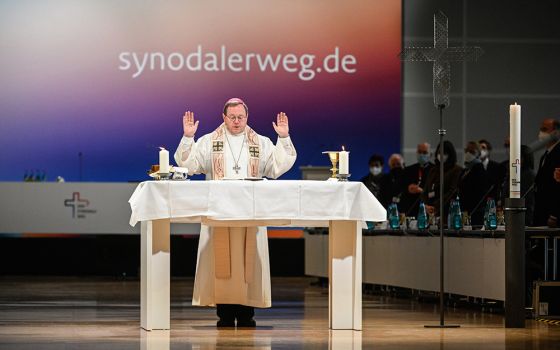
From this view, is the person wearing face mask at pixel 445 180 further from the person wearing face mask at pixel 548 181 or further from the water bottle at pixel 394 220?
the person wearing face mask at pixel 548 181

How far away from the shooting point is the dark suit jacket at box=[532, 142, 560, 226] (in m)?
8.96

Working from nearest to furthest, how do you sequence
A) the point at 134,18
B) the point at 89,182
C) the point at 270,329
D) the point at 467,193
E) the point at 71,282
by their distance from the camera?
1. the point at 270,329
2. the point at 467,193
3. the point at 71,282
4. the point at 89,182
5. the point at 134,18

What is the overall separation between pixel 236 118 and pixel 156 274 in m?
1.23

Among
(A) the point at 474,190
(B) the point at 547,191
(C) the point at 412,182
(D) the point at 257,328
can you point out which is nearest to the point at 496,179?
(A) the point at 474,190

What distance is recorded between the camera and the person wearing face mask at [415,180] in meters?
11.5

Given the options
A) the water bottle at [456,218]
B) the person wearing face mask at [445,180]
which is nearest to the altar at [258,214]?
the water bottle at [456,218]

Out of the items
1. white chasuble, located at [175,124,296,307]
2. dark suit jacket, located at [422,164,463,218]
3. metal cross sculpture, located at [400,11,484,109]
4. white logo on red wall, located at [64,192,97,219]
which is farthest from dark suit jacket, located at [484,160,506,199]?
white logo on red wall, located at [64,192,97,219]

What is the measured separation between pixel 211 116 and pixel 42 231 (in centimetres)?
276

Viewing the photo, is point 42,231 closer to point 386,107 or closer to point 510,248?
point 386,107

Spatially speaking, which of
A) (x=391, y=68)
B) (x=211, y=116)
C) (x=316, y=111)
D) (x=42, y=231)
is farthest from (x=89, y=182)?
(x=391, y=68)

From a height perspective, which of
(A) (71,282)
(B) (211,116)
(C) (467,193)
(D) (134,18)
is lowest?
(A) (71,282)

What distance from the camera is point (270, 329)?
23.5 feet

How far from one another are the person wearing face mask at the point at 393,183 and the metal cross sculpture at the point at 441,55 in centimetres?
489

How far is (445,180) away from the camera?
10453 mm
